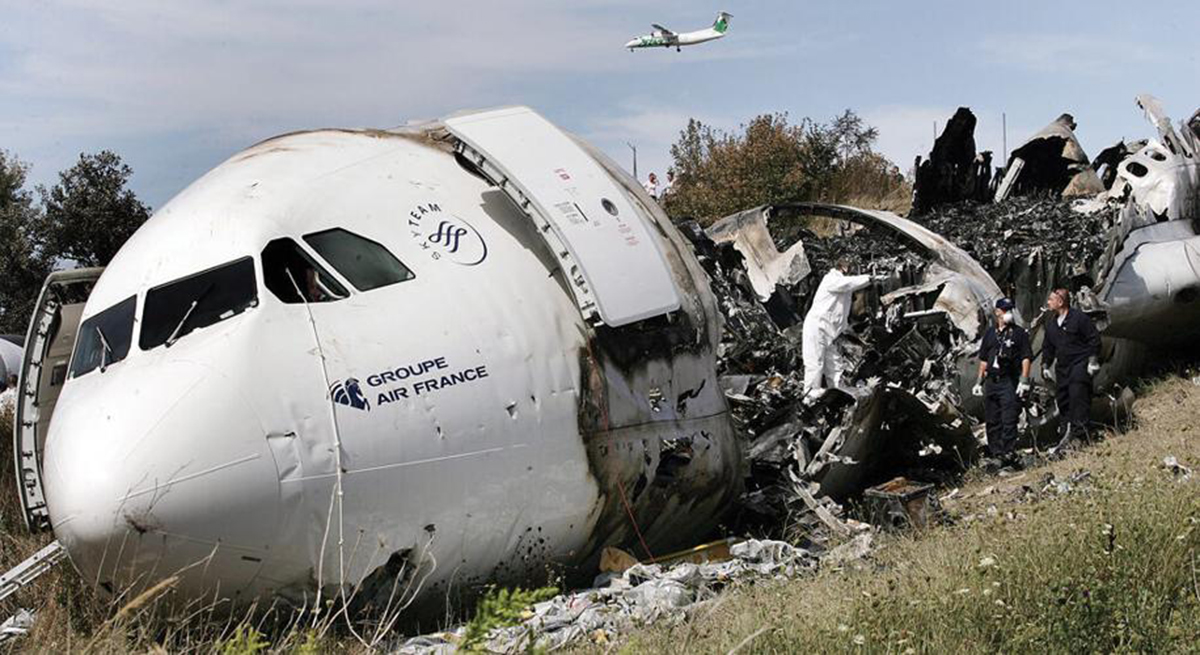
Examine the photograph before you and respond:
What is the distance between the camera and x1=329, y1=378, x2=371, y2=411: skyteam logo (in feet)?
21.3

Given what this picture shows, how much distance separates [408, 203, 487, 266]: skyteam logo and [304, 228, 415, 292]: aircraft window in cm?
26

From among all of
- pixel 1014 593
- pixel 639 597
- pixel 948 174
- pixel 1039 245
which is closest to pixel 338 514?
pixel 639 597

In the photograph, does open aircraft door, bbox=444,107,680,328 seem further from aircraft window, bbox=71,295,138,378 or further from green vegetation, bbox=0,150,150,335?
green vegetation, bbox=0,150,150,335

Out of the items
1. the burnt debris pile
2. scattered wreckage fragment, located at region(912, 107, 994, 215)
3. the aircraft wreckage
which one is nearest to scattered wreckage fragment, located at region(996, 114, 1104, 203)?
scattered wreckage fragment, located at region(912, 107, 994, 215)

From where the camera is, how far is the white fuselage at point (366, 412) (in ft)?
20.3

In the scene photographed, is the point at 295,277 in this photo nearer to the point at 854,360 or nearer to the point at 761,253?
the point at 854,360

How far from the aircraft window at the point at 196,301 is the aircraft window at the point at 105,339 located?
0.46ft

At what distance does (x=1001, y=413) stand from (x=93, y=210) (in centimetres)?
2052

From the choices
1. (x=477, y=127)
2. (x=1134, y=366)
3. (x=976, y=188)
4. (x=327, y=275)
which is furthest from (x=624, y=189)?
(x=976, y=188)

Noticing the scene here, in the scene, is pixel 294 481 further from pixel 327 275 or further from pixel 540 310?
pixel 540 310

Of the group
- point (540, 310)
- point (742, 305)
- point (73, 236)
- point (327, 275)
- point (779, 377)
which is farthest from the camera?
point (73, 236)

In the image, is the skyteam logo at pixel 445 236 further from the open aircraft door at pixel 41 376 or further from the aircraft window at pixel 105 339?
the open aircraft door at pixel 41 376

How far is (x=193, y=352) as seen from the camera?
6.50m

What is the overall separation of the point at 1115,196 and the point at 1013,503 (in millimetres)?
8418
